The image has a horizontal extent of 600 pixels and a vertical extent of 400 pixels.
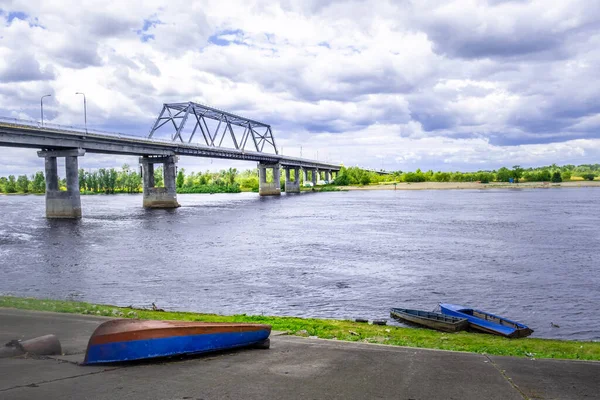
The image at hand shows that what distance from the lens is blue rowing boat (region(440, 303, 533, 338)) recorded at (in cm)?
2073

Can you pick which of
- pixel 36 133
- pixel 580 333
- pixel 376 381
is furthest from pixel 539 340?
pixel 36 133

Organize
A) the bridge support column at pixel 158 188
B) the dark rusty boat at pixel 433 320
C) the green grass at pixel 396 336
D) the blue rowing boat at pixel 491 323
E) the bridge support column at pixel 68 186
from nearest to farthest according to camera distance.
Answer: the green grass at pixel 396 336 → the blue rowing boat at pixel 491 323 → the dark rusty boat at pixel 433 320 → the bridge support column at pixel 68 186 → the bridge support column at pixel 158 188

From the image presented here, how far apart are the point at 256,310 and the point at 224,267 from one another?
14.6m

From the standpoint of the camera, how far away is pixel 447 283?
32.6 metres

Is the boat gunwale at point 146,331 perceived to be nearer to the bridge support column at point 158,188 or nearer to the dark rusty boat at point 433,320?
the dark rusty boat at point 433,320

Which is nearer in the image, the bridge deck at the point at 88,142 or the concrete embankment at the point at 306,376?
the concrete embankment at the point at 306,376

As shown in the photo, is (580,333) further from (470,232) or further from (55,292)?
(470,232)

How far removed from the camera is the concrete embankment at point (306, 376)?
952cm

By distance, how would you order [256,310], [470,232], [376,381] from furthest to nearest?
[470,232] < [256,310] < [376,381]

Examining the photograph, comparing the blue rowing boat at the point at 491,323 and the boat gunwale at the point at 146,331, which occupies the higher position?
the boat gunwale at the point at 146,331

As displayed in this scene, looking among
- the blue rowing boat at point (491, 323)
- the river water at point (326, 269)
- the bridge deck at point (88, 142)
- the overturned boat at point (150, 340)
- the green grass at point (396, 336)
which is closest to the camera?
the overturned boat at point (150, 340)

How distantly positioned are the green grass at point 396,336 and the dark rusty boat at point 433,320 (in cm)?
56

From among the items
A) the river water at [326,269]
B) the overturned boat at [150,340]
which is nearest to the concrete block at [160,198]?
the river water at [326,269]

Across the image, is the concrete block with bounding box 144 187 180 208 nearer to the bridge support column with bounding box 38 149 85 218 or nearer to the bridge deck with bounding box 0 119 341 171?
the bridge deck with bounding box 0 119 341 171
